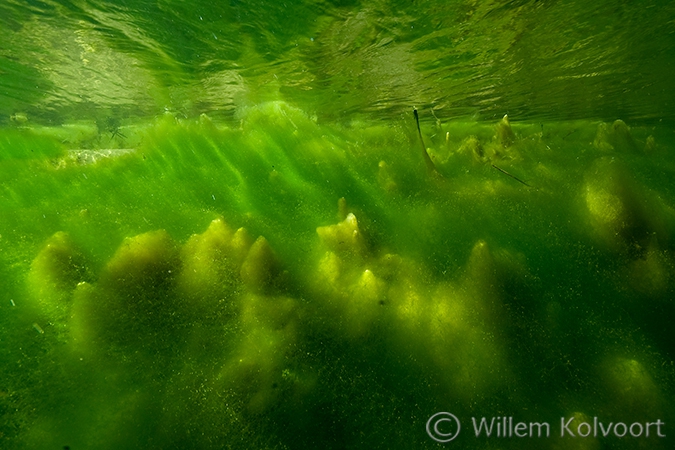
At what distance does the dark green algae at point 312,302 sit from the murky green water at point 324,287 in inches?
0.5

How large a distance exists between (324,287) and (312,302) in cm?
16

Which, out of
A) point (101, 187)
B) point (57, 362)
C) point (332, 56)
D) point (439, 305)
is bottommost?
point (439, 305)

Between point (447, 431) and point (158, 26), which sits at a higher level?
point (158, 26)

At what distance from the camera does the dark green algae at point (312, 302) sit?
208cm

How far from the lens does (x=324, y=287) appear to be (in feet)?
8.73

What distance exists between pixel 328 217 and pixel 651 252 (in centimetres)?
291

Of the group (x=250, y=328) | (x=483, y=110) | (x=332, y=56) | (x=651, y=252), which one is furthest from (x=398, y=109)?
(x=250, y=328)

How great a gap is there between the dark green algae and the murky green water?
14 millimetres

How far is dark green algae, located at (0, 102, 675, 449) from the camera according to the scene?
2.08 meters

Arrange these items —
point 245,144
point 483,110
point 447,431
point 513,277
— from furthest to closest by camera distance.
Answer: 1. point 483,110
2. point 245,144
3. point 513,277
4. point 447,431

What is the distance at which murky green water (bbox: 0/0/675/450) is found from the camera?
2.10 metres

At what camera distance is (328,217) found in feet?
11.1

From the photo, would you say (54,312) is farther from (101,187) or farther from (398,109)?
(398,109)

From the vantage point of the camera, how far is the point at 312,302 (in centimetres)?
258
